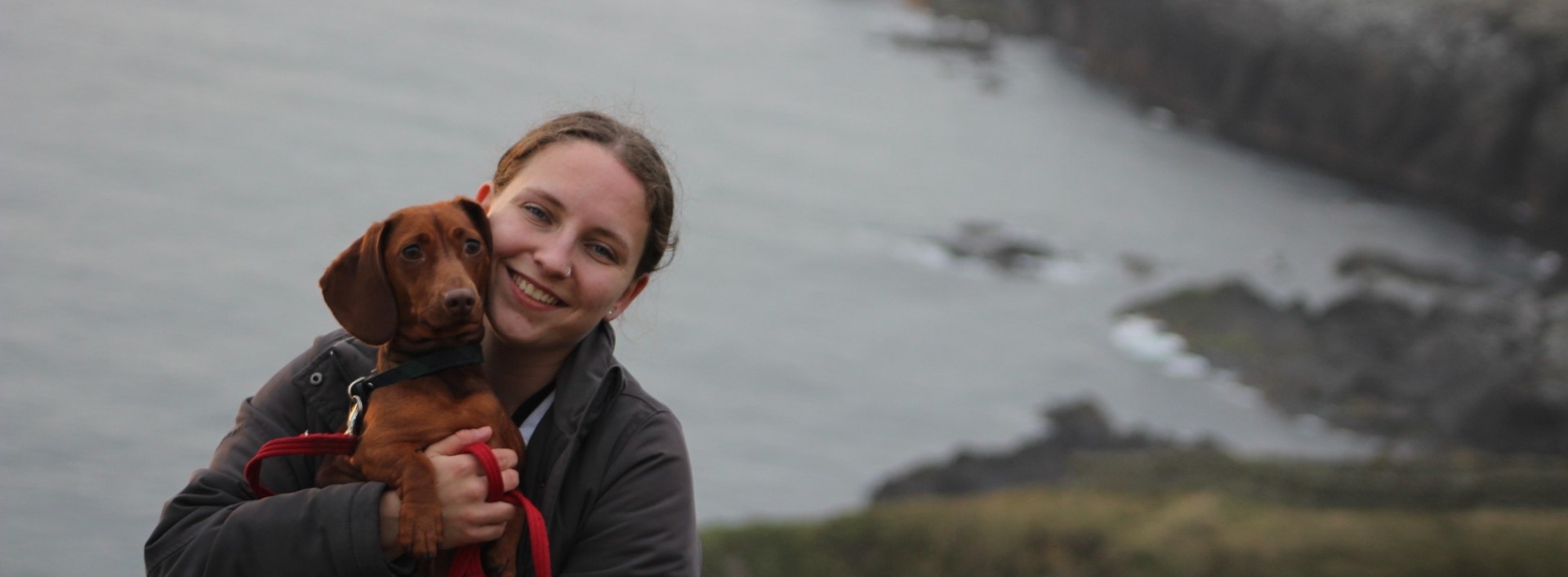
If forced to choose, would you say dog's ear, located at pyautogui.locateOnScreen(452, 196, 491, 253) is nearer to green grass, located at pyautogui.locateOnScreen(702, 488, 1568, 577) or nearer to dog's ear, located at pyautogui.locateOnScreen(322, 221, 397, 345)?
dog's ear, located at pyautogui.locateOnScreen(322, 221, 397, 345)

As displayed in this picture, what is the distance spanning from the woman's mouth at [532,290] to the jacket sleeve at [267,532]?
14.5 inches

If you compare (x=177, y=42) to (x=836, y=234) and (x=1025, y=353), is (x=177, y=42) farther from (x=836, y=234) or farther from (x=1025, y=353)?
(x=1025, y=353)

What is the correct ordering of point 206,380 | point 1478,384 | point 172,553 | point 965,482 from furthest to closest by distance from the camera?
point 1478,384 < point 965,482 < point 206,380 < point 172,553

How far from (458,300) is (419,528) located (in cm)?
29

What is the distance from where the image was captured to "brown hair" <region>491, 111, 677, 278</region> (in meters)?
2.03

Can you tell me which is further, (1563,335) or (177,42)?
(177,42)

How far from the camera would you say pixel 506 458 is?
171 centimetres

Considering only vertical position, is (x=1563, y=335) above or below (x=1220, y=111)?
below

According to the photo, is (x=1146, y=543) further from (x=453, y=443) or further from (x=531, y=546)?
(x=453, y=443)

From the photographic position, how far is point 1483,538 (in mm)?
5902

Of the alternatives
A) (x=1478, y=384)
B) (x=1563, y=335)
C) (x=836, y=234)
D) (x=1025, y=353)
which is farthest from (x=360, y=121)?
(x=1563, y=335)

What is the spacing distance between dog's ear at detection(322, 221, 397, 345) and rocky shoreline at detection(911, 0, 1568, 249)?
18656 mm

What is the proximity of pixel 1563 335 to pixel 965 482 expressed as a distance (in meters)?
6.49

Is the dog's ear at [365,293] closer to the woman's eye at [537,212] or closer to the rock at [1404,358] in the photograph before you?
the woman's eye at [537,212]
